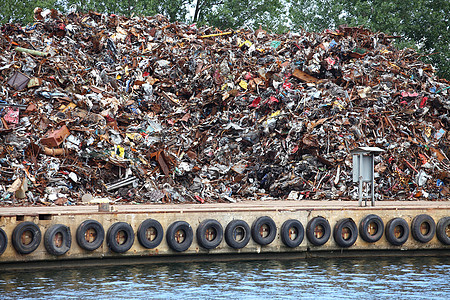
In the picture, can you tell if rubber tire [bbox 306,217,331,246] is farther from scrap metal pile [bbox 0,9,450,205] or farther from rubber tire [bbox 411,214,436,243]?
scrap metal pile [bbox 0,9,450,205]

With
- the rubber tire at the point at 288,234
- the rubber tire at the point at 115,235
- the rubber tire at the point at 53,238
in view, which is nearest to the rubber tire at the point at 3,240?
the rubber tire at the point at 53,238

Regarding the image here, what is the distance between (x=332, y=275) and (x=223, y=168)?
27.1 feet

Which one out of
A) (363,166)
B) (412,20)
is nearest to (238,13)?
(412,20)

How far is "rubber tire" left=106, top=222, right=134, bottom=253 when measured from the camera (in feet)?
47.2

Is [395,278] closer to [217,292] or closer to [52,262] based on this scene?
[217,292]

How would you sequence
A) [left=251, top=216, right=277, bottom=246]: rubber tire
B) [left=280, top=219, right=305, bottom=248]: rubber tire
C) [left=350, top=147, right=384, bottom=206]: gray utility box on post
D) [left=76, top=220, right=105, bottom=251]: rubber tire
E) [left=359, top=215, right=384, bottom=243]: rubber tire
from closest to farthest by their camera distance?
[left=76, top=220, right=105, bottom=251]: rubber tire, [left=251, top=216, right=277, bottom=246]: rubber tire, [left=280, top=219, right=305, bottom=248]: rubber tire, [left=359, top=215, right=384, bottom=243]: rubber tire, [left=350, top=147, right=384, bottom=206]: gray utility box on post

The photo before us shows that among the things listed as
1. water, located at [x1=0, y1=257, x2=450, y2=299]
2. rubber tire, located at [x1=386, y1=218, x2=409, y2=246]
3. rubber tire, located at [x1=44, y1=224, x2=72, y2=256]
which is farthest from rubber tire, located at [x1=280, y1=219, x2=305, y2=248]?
rubber tire, located at [x1=44, y1=224, x2=72, y2=256]

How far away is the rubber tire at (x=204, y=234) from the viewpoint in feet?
50.0

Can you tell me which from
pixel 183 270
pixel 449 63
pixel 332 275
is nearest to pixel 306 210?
pixel 332 275

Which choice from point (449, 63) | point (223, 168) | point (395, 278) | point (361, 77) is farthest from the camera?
point (449, 63)

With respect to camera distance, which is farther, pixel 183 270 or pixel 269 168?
pixel 269 168

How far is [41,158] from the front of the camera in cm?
1898

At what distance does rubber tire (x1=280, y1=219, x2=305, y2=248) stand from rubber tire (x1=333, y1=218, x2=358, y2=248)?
96cm

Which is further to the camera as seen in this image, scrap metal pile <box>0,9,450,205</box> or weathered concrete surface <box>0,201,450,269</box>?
scrap metal pile <box>0,9,450,205</box>
